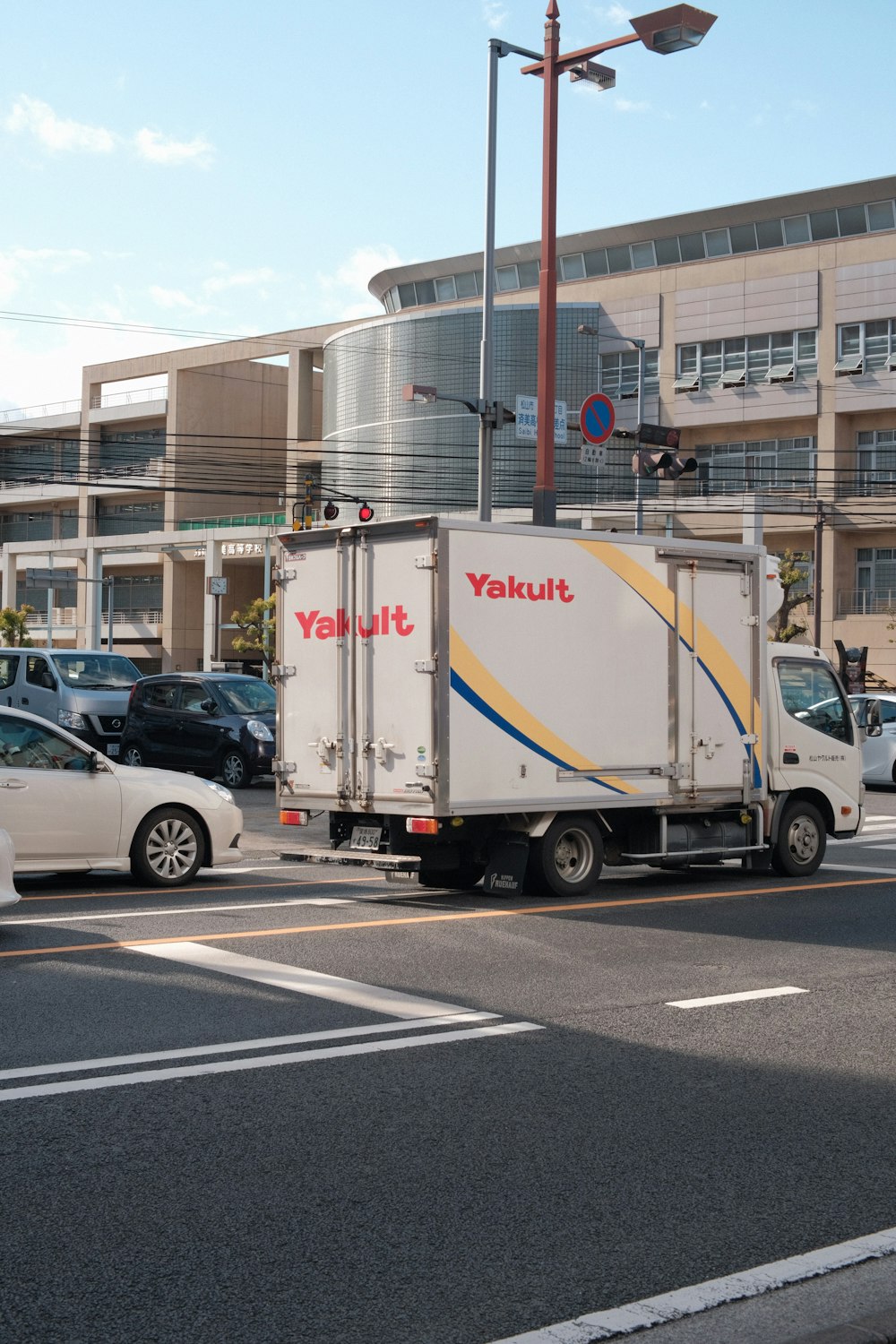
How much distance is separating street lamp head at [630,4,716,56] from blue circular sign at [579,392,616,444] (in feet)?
16.9

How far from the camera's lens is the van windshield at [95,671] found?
27328 millimetres

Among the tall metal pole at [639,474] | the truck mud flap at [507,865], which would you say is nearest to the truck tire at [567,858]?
the truck mud flap at [507,865]

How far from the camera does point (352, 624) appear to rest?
478 inches

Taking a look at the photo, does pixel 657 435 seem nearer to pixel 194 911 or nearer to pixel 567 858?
pixel 567 858

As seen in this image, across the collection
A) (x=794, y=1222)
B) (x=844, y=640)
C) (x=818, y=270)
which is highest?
(x=818, y=270)

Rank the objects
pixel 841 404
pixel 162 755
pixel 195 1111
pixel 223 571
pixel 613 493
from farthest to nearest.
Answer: pixel 223 571
pixel 613 493
pixel 841 404
pixel 162 755
pixel 195 1111

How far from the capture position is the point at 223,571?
73.8 metres

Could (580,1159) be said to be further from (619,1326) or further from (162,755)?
(162,755)

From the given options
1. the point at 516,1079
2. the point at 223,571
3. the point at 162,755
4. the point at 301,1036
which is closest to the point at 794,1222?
the point at 516,1079

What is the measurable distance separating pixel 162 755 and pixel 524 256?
44.5m

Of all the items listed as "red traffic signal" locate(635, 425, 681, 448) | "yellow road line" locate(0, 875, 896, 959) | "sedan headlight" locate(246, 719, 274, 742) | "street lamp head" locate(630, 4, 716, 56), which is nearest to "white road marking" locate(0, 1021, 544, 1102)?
"yellow road line" locate(0, 875, 896, 959)

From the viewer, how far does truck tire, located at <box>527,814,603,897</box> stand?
12.2 m

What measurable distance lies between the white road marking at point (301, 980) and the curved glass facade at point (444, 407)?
4990 centimetres

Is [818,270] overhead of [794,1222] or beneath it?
overhead
